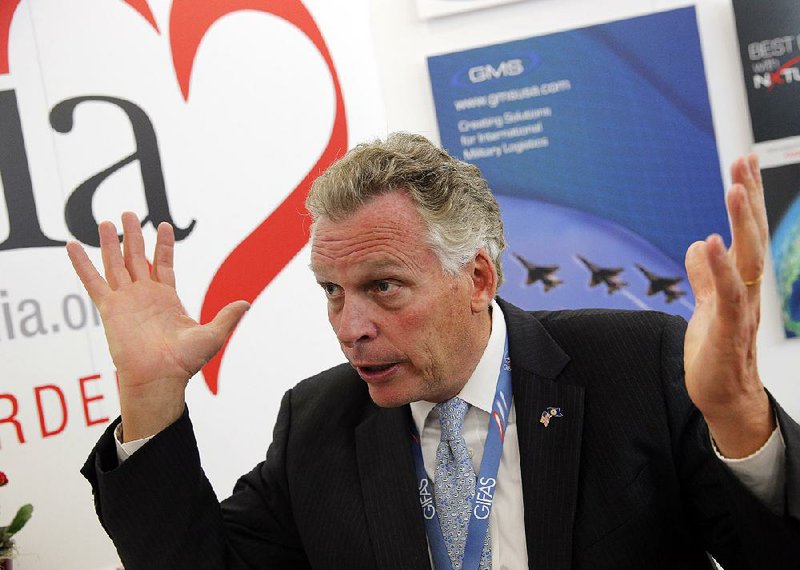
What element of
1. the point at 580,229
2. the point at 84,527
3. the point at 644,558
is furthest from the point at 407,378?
the point at 84,527

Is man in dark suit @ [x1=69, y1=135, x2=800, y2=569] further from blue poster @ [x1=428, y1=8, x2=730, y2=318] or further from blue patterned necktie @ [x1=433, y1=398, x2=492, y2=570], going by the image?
blue poster @ [x1=428, y1=8, x2=730, y2=318]

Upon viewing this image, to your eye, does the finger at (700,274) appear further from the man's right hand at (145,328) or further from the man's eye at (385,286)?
the man's right hand at (145,328)

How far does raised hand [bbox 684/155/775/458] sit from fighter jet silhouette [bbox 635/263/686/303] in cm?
186

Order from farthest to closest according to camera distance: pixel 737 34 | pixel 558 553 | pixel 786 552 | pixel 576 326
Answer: pixel 737 34 → pixel 576 326 → pixel 558 553 → pixel 786 552

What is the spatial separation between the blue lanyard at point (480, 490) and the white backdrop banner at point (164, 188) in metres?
1.51

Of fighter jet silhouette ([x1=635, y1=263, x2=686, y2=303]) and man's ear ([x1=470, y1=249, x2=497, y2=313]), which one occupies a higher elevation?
man's ear ([x1=470, y1=249, x2=497, y2=313])

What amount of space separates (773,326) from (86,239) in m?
2.42

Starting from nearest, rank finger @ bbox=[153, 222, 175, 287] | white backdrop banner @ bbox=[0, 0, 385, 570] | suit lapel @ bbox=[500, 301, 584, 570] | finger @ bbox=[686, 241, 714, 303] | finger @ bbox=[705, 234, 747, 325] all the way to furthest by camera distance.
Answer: finger @ bbox=[705, 234, 747, 325] < finger @ bbox=[686, 241, 714, 303] < suit lapel @ bbox=[500, 301, 584, 570] < finger @ bbox=[153, 222, 175, 287] < white backdrop banner @ bbox=[0, 0, 385, 570]

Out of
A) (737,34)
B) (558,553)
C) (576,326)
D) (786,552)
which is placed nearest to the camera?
(786,552)

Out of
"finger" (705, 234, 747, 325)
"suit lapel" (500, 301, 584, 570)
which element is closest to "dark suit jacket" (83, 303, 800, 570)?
"suit lapel" (500, 301, 584, 570)

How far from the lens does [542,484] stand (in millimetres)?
1692

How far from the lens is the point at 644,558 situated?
5.49ft

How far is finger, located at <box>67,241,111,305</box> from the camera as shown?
1.68 metres

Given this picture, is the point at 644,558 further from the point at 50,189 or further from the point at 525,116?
the point at 50,189
